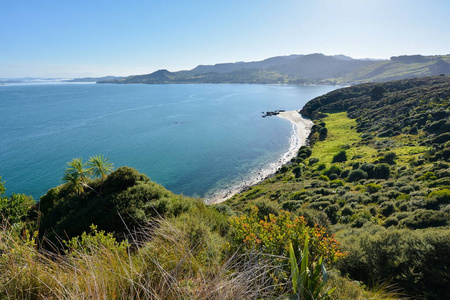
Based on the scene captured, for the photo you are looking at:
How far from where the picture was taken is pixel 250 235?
641 centimetres

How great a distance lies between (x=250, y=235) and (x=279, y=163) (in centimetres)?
5297

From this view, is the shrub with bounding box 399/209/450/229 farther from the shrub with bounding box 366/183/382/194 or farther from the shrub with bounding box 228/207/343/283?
the shrub with bounding box 366/183/382/194

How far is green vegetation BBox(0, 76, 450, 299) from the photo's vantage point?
401 centimetres

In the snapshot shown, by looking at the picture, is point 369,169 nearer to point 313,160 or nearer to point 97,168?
point 313,160

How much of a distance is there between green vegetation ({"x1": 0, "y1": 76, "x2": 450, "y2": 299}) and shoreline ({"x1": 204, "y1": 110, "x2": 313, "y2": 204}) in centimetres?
343

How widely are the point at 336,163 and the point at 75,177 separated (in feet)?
159

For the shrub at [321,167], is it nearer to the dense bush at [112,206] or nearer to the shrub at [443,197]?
the shrub at [443,197]

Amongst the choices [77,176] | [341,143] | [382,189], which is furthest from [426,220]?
[341,143]

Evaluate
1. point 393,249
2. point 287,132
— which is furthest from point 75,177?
point 287,132

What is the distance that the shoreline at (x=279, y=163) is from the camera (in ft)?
138

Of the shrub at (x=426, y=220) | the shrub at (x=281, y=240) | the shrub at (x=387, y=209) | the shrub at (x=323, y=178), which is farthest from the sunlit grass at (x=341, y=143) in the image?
the shrub at (x=281, y=240)

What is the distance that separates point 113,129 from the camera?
82.7m

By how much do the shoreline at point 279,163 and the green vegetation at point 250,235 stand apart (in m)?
3.43

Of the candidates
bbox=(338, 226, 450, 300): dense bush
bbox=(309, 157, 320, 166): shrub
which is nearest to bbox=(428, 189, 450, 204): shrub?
bbox=(338, 226, 450, 300): dense bush
